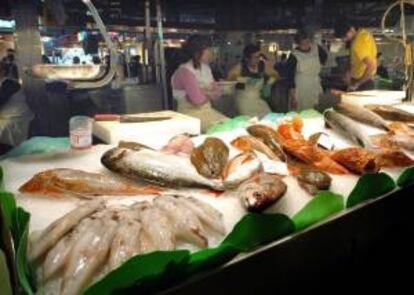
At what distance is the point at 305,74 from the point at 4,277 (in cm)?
359

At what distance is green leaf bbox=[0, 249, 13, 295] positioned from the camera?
800mm

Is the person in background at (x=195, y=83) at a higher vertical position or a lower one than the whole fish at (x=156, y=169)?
higher

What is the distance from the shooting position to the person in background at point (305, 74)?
388 cm

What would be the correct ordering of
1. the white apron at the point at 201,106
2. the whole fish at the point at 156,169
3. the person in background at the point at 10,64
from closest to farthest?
1. the whole fish at the point at 156,169
2. the person in background at the point at 10,64
3. the white apron at the point at 201,106

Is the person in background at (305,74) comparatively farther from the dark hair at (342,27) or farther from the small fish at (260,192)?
the small fish at (260,192)

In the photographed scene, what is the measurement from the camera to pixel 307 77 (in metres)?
4.01

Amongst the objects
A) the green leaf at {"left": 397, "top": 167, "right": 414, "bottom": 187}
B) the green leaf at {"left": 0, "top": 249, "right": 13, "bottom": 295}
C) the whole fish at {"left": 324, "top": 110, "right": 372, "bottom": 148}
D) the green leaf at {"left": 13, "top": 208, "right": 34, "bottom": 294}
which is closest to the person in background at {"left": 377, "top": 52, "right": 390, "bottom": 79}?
the whole fish at {"left": 324, "top": 110, "right": 372, "bottom": 148}

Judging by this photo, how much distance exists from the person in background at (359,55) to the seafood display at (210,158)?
99.0 inches

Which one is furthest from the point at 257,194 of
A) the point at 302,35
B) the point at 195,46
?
the point at 302,35

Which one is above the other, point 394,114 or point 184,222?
point 394,114

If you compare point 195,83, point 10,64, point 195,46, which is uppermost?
point 195,46

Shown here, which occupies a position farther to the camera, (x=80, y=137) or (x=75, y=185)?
(x=80, y=137)

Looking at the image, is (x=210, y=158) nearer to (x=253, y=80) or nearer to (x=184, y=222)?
(x=184, y=222)

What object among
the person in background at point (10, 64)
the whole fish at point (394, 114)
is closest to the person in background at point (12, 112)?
the person in background at point (10, 64)
